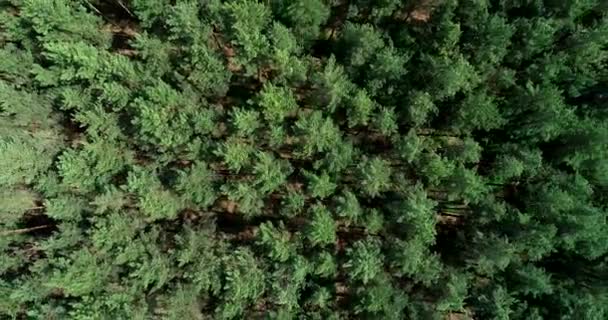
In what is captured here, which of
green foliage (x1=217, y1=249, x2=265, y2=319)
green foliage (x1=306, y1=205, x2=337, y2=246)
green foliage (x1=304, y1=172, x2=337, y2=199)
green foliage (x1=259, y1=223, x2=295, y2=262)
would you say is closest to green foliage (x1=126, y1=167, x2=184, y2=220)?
green foliage (x1=217, y1=249, x2=265, y2=319)

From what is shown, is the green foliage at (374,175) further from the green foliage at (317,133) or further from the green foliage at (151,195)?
the green foliage at (151,195)

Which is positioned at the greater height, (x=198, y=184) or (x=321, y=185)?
(x=321, y=185)

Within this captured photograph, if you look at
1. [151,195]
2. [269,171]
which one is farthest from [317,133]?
[151,195]

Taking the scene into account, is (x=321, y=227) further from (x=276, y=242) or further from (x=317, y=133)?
(x=317, y=133)

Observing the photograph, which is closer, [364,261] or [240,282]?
[364,261]

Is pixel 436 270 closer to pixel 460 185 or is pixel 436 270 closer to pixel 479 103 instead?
pixel 460 185

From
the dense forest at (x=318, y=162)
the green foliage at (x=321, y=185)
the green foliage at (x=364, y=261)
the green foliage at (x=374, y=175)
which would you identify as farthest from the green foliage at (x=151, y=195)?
the green foliage at (x=374, y=175)

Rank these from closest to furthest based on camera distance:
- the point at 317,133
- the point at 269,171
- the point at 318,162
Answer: the point at 317,133
the point at 269,171
the point at 318,162

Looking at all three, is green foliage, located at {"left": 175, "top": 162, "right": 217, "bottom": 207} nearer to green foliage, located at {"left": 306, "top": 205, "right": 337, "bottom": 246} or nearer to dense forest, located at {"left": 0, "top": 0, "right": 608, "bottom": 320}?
dense forest, located at {"left": 0, "top": 0, "right": 608, "bottom": 320}

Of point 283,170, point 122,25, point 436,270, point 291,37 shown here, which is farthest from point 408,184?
point 122,25
